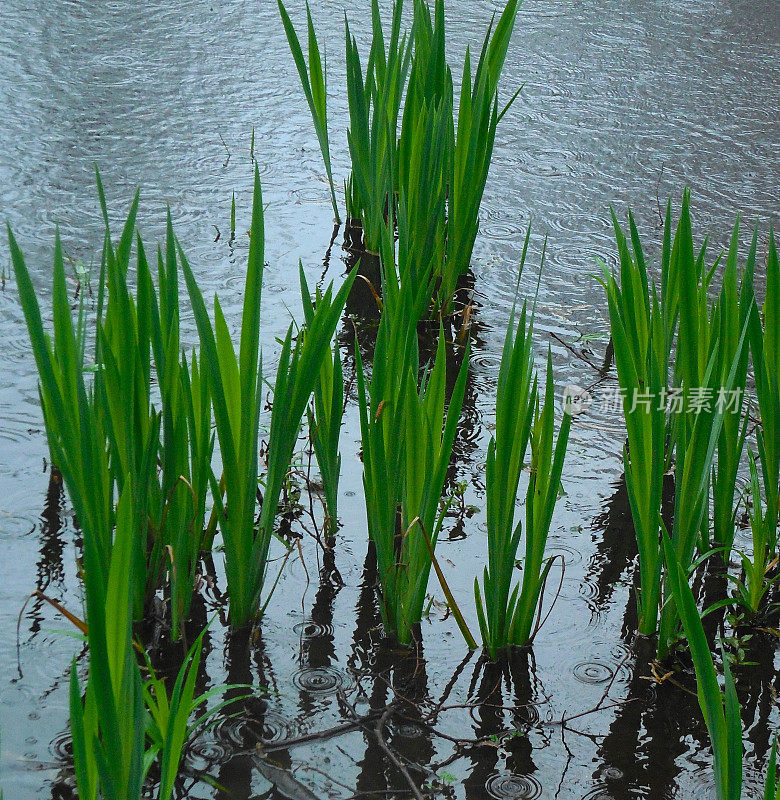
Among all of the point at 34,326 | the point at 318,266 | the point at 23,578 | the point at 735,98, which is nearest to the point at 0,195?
the point at 318,266

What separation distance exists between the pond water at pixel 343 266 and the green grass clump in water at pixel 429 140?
282 millimetres

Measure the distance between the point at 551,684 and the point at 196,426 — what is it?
2.25 ft

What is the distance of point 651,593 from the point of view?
160cm

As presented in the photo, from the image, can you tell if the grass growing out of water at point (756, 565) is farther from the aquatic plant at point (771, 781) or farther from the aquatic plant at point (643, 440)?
the aquatic plant at point (771, 781)

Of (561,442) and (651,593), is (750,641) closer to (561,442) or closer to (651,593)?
(651,593)

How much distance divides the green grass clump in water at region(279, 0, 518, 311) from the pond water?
0.92 feet

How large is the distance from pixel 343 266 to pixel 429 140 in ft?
2.21

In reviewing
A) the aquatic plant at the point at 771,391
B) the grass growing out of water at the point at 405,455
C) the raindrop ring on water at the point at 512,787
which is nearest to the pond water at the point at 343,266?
the raindrop ring on water at the point at 512,787

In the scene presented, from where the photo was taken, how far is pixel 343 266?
2.87m

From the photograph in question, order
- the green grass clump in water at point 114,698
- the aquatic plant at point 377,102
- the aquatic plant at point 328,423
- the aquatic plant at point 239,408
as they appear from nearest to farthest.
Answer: the green grass clump in water at point 114,698
the aquatic plant at point 239,408
the aquatic plant at point 328,423
the aquatic plant at point 377,102

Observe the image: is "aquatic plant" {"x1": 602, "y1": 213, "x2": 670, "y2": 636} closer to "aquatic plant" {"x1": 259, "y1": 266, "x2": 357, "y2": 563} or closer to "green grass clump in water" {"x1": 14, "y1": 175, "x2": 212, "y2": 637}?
"aquatic plant" {"x1": 259, "y1": 266, "x2": 357, "y2": 563}

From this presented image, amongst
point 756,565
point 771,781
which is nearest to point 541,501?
point 756,565

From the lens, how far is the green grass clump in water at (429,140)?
2318 millimetres

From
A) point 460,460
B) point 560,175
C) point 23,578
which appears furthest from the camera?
point 560,175
